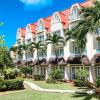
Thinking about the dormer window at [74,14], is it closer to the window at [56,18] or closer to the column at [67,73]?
the window at [56,18]

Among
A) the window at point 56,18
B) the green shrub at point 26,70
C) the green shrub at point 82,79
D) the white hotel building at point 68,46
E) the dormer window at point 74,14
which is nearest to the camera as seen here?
the green shrub at point 82,79

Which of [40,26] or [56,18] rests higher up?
[56,18]

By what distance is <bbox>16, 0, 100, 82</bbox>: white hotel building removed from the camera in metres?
44.7

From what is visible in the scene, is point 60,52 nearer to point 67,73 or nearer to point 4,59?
point 67,73

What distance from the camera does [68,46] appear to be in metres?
50.4

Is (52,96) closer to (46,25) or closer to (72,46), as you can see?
(72,46)

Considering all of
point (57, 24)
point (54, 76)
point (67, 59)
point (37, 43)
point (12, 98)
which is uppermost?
point (57, 24)

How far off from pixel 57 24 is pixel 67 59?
9.06 meters

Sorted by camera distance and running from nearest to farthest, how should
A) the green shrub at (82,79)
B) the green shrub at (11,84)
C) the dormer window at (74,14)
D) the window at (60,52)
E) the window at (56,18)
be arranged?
1. the green shrub at (11,84)
2. the green shrub at (82,79)
3. the dormer window at (74,14)
4. the window at (60,52)
5. the window at (56,18)

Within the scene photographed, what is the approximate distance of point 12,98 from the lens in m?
29.5

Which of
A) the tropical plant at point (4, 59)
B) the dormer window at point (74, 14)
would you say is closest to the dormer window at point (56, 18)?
the dormer window at point (74, 14)

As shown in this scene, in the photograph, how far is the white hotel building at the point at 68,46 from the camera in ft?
147

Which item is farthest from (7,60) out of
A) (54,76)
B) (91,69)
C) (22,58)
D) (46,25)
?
(22,58)

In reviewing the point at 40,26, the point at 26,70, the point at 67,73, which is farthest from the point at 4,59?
the point at 40,26
